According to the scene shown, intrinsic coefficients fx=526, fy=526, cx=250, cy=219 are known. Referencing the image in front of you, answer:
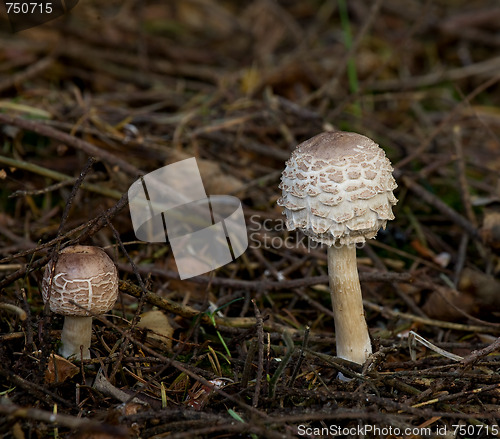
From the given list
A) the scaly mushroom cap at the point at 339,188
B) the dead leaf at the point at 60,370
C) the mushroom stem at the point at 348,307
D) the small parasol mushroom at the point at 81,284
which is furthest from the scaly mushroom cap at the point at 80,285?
the mushroom stem at the point at 348,307

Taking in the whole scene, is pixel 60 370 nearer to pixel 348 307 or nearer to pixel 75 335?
pixel 75 335

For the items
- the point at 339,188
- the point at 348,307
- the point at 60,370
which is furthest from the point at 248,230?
the point at 60,370

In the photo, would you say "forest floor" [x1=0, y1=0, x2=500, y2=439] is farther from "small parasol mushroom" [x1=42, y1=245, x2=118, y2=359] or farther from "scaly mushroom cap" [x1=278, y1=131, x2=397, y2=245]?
"scaly mushroom cap" [x1=278, y1=131, x2=397, y2=245]

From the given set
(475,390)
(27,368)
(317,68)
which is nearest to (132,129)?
(27,368)

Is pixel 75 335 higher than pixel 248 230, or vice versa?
pixel 75 335

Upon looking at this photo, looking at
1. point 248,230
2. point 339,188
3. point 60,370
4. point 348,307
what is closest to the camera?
point 339,188

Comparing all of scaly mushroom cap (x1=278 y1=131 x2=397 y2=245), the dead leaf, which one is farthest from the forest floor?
scaly mushroom cap (x1=278 y1=131 x2=397 y2=245)
